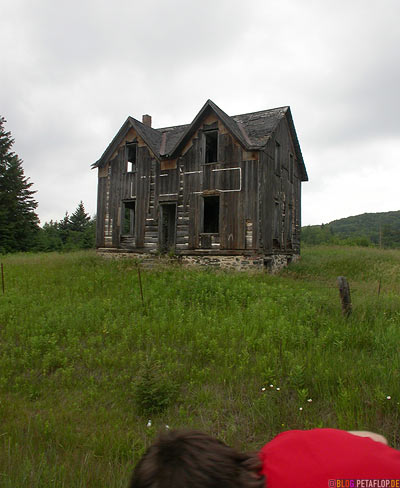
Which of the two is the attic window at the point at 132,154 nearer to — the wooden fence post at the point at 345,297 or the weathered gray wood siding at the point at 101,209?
the weathered gray wood siding at the point at 101,209

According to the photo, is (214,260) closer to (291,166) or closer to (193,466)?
(291,166)

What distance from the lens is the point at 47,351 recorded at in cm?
548

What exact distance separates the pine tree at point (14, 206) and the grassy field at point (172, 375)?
23.9 meters

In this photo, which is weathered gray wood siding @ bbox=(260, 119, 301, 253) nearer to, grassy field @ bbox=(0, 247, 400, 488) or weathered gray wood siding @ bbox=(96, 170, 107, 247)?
grassy field @ bbox=(0, 247, 400, 488)

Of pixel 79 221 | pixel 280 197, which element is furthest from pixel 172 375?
pixel 79 221

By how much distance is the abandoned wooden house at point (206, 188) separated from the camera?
13.7 m

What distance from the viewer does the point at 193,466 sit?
1.10 meters

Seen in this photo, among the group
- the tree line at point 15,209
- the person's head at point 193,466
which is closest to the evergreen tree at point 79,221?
the tree line at point 15,209

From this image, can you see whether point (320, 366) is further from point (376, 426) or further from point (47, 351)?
point (47, 351)

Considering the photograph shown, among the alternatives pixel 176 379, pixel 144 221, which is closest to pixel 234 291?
pixel 176 379

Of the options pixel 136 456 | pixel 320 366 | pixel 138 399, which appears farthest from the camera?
pixel 320 366

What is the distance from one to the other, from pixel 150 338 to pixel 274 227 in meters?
10.9

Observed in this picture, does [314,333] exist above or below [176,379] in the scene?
above

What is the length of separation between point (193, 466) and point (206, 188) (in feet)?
45.2
